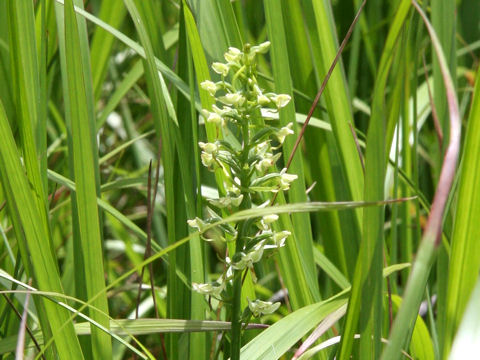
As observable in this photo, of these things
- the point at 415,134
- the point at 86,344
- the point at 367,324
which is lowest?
the point at 86,344

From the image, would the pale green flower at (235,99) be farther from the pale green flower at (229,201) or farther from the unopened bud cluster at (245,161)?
the pale green flower at (229,201)

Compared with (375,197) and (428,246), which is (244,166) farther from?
(428,246)

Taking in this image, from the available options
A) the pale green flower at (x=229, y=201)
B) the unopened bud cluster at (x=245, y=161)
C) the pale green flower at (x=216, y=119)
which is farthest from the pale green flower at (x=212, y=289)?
the pale green flower at (x=216, y=119)

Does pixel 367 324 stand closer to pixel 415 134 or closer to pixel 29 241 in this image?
pixel 29 241

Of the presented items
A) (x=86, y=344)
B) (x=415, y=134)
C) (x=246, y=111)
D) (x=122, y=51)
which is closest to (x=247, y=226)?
(x=246, y=111)

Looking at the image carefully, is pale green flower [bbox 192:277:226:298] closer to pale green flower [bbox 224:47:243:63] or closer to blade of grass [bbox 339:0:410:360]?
blade of grass [bbox 339:0:410:360]

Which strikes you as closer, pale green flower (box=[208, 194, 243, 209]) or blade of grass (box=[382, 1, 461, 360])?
blade of grass (box=[382, 1, 461, 360])

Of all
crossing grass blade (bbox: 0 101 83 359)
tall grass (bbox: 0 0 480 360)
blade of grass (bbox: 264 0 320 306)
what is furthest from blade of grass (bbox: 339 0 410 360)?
crossing grass blade (bbox: 0 101 83 359)

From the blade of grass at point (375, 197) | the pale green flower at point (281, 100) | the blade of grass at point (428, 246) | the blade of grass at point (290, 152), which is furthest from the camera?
the blade of grass at point (290, 152)

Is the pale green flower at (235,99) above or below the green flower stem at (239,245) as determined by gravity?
above

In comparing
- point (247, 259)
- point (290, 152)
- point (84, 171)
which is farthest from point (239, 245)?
point (290, 152)

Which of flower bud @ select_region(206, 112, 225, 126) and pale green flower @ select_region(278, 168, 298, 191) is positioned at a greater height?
flower bud @ select_region(206, 112, 225, 126)
